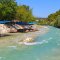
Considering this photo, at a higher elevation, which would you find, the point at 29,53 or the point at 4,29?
the point at 4,29

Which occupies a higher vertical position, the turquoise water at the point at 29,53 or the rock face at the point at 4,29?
the rock face at the point at 4,29

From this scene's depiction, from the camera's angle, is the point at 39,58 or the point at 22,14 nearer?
the point at 39,58

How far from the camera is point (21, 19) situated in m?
83.8

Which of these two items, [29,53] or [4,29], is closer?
[29,53]

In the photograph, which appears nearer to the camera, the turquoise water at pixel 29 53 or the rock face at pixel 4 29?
the turquoise water at pixel 29 53

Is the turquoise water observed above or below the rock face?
below

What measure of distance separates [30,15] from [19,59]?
2774 inches

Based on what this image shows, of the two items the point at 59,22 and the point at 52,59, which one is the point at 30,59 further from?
the point at 59,22

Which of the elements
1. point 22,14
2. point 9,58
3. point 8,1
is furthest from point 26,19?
point 9,58

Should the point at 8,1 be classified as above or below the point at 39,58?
above

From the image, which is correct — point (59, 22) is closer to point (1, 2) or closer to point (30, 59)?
point (1, 2)

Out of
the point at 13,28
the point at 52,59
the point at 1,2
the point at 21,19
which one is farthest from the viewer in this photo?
the point at 21,19

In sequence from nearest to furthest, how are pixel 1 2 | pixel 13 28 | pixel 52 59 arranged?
1. pixel 52 59
2. pixel 1 2
3. pixel 13 28

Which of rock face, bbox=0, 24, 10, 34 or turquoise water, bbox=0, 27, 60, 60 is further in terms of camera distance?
rock face, bbox=0, 24, 10, 34
